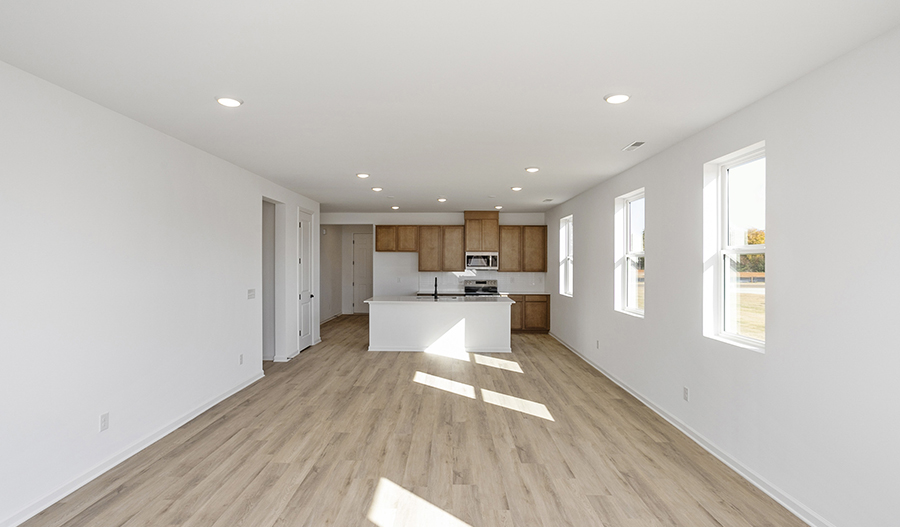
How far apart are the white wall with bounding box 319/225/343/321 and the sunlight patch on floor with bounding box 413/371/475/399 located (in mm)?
4634

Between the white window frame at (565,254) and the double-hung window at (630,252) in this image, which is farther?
the white window frame at (565,254)

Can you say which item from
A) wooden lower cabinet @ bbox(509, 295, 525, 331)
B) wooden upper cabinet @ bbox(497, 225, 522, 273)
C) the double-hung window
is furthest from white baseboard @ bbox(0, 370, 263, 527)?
wooden upper cabinet @ bbox(497, 225, 522, 273)

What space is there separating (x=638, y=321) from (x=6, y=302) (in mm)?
4857

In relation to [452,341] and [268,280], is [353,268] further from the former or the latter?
[452,341]

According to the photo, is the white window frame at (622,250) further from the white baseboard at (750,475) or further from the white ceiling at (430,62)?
the white ceiling at (430,62)

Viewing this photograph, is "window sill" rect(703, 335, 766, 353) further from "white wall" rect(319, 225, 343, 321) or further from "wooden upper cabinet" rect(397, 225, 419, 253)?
"white wall" rect(319, 225, 343, 321)

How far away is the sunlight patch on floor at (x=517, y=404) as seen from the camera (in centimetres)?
400

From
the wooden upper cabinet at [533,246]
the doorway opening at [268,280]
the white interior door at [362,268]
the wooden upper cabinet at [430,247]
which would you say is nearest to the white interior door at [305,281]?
the doorway opening at [268,280]

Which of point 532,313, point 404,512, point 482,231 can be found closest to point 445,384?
point 404,512

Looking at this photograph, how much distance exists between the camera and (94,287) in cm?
279

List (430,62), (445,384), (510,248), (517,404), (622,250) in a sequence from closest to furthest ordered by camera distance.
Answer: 1. (430,62)
2. (517,404)
3. (445,384)
4. (622,250)
5. (510,248)

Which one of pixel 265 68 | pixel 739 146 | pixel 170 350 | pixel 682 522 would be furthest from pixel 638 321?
pixel 170 350

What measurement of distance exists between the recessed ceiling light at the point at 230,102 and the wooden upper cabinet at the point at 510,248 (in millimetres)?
6380

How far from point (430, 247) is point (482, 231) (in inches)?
43.4
